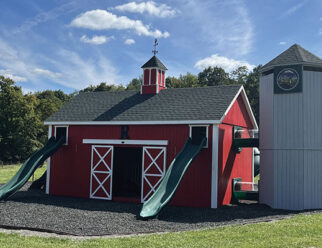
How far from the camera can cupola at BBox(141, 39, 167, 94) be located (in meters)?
17.7

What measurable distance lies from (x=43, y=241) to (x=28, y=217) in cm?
300

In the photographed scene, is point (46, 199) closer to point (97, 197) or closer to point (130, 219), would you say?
point (97, 197)

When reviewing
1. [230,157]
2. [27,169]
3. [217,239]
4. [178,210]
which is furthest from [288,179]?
[27,169]

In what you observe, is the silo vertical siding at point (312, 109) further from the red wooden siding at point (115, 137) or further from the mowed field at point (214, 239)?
the mowed field at point (214, 239)

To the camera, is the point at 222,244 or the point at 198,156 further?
the point at 198,156

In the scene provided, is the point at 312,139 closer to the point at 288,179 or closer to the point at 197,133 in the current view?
the point at 288,179

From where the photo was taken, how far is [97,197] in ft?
51.2

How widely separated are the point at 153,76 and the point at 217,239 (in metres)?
11.2

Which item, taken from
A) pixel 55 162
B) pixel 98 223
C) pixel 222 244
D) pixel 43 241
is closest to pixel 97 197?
pixel 55 162

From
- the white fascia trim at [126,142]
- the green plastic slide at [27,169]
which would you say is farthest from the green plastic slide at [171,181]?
the green plastic slide at [27,169]

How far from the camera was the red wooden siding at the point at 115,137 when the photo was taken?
13750 millimetres

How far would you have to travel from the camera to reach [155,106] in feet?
52.7

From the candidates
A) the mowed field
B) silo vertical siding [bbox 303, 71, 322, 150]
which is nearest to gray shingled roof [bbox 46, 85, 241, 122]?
silo vertical siding [bbox 303, 71, 322, 150]

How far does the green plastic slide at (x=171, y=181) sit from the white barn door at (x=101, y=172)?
3860 mm
